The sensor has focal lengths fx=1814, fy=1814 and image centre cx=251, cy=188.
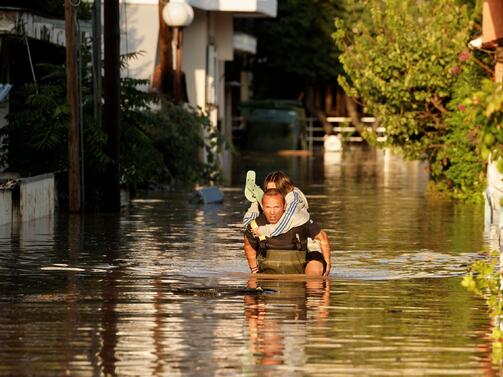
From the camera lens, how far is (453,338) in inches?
519

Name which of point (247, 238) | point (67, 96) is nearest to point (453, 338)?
point (247, 238)

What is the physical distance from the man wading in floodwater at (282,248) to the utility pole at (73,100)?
35.0ft

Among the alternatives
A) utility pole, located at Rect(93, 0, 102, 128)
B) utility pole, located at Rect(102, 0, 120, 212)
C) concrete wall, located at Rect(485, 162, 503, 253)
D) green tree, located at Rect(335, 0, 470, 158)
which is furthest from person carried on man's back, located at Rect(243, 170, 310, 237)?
green tree, located at Rect(335, 0, 470, 158)

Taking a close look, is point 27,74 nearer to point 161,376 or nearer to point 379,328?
point 379,328

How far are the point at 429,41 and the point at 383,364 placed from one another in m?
23.6

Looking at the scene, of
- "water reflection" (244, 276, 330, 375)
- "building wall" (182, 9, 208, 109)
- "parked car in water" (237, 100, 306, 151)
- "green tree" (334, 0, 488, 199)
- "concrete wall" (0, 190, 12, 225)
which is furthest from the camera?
"parked car in water" (237, 100, 306, 151)

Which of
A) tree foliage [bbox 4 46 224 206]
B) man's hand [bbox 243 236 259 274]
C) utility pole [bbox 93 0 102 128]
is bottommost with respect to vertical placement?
man's hand [bbox 243 236 259 274]

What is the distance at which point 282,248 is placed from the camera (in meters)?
17.5

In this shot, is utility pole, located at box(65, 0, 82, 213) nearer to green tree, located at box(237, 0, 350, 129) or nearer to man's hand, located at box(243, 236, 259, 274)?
man's hand, located at box(243, 236, 259, 274)

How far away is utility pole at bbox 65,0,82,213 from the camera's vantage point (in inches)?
1097

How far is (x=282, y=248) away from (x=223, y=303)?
2.20 m

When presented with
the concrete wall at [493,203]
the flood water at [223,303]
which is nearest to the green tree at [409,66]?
the concrete wall at [493,203]

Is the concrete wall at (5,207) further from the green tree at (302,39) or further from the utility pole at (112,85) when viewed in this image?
the green tree at (302,39)

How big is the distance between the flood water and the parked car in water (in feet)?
138
